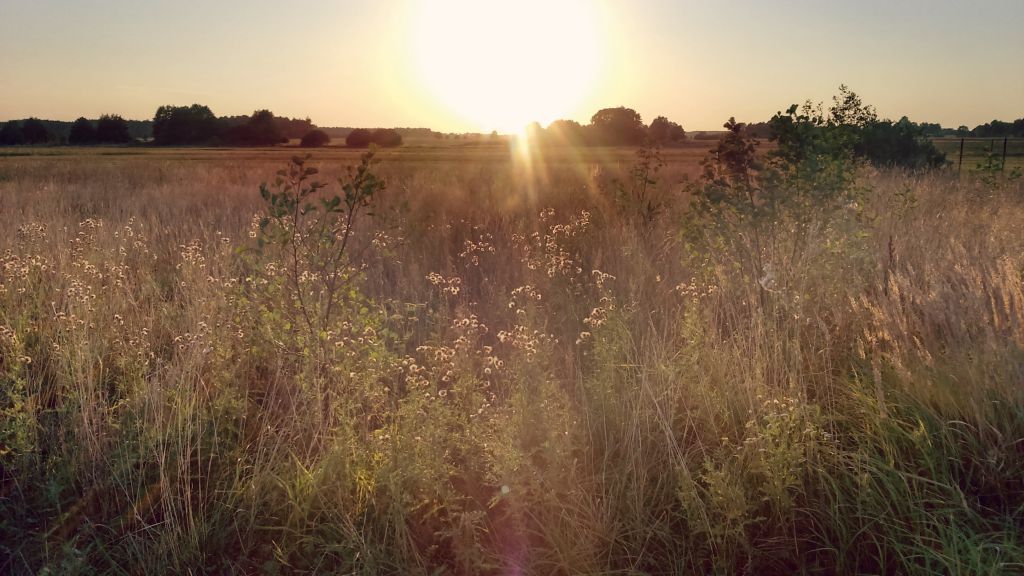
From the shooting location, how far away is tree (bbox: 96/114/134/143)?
6944cm

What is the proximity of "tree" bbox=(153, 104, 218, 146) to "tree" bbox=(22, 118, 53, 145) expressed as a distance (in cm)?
1095

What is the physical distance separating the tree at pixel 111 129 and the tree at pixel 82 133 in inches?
26.0

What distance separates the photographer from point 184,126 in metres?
67.1

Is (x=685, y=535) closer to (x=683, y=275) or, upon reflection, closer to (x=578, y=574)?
(x=578, y=574)

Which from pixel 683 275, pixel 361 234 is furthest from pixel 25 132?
pixel 683 275

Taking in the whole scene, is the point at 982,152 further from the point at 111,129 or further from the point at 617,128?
the point at 111,129

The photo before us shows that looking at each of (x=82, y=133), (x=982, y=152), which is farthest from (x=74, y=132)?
(x=982, y=152)

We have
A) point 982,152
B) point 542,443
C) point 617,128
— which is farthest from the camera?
point 617,128

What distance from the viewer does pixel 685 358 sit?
3.72 meters

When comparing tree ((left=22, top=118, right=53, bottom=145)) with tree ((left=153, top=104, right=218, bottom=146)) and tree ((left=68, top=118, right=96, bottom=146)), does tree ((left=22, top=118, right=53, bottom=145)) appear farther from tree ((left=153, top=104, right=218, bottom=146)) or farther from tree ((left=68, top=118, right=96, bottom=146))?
tree ((left=153, top=104, right=218, bottom=146))

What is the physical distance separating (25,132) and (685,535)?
269 ft

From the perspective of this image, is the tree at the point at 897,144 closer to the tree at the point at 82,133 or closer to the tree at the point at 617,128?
the tree at the point at 617,128

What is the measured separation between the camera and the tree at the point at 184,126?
66500 millimetres

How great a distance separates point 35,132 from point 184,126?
49.2 feet
